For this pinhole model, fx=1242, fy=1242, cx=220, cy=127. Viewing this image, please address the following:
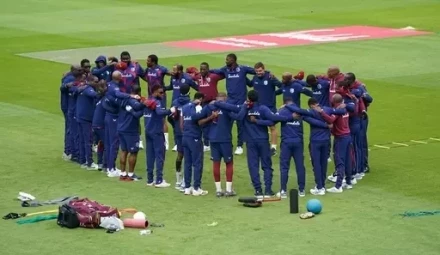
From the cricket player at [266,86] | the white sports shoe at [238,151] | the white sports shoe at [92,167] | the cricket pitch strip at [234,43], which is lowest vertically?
the white sports shoe at [92,167]

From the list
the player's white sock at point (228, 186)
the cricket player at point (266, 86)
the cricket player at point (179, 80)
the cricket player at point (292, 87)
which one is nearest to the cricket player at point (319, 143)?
the player's white sock at point (228, 186)

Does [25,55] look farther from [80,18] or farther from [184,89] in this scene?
[184,89]

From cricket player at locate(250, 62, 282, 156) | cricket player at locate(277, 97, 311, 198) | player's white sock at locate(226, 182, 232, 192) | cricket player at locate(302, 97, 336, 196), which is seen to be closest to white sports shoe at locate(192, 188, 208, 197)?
player's white sock at locate(226, 182, 232, 192)

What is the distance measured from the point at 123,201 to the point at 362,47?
24.2m

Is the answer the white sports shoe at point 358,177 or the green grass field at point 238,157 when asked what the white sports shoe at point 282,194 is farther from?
the white sports shoe at point 358,177

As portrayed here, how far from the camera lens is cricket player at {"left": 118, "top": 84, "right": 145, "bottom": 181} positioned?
26.7m

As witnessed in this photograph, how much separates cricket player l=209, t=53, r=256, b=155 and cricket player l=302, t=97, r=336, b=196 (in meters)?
4.15

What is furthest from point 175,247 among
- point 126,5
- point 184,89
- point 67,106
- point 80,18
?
point 126,5

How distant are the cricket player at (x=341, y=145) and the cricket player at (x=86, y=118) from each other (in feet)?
19.0

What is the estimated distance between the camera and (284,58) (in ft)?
147

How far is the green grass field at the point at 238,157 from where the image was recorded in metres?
22.0

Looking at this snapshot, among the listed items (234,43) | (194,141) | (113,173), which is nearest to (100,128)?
(113,173)

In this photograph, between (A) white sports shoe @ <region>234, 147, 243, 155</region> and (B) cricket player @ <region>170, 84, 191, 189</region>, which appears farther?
(A) white sports shoe @ <region>234, 147, 243, 155</region>

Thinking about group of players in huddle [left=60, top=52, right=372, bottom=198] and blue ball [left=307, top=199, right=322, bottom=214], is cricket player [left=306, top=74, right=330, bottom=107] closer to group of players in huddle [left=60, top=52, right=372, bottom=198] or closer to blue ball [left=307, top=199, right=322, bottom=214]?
group of players in huddle [left=60, top=52, right=372, bottom=198]
